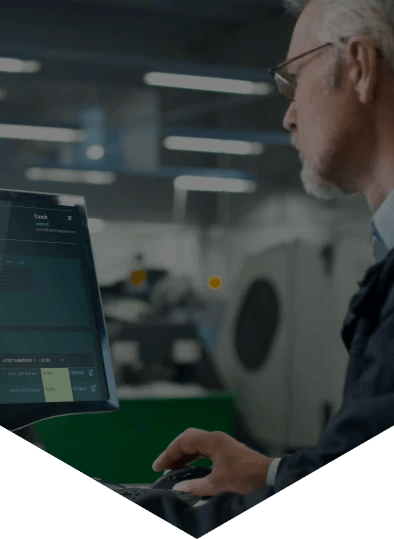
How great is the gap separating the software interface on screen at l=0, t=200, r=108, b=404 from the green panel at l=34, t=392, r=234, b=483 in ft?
8.93

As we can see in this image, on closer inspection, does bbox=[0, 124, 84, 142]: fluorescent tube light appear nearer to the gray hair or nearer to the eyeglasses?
the eyeglasses

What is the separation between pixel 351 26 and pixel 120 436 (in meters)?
3.12

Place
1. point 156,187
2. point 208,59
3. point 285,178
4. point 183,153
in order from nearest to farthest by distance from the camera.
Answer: point 285,178, point 156,187, point 183,153, point 208,59

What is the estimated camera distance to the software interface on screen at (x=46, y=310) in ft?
3.52

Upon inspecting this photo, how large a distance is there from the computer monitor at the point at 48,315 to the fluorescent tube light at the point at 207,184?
5.84 meters

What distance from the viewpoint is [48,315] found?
1.12 m

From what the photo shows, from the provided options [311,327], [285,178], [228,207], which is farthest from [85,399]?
[228,207]

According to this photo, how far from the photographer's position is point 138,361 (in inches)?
190

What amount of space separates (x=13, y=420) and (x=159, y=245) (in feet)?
18.8

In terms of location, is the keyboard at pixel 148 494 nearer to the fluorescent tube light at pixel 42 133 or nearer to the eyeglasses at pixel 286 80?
the eyeglasses at pixel 286 80

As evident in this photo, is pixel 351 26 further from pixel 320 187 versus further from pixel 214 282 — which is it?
pixel 214 282

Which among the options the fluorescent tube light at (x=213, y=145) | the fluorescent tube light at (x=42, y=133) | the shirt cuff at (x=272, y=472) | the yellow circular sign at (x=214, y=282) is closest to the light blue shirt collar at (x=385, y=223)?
the shirt cuff at (x=272, y=472)

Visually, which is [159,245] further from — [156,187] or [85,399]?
[85,399]
